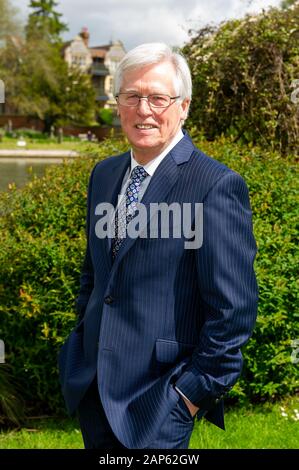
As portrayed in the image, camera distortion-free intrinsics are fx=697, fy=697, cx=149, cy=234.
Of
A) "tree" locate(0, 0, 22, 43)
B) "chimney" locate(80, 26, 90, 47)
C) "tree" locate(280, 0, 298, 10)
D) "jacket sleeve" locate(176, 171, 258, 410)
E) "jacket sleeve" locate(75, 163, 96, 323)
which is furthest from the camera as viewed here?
"chimney" locate(80, 26, 90, 47)

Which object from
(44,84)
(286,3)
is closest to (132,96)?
(286,3)

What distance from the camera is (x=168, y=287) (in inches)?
89.6

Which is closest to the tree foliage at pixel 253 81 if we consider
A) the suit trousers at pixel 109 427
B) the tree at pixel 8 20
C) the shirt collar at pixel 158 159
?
the shirt collar at pixel 158 159

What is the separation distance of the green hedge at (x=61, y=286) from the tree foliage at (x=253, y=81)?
2713 millimetres

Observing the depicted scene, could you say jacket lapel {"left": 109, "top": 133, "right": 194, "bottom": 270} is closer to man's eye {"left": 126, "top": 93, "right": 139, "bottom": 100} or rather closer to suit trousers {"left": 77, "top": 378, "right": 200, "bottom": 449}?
man's eye {"left": 126, "top": 93, "right": 139, "bottom": 100}

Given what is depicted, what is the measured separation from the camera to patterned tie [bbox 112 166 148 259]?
2.42m

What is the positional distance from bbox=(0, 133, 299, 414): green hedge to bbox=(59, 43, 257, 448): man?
1.88 metres

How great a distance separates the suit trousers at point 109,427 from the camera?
2285mm

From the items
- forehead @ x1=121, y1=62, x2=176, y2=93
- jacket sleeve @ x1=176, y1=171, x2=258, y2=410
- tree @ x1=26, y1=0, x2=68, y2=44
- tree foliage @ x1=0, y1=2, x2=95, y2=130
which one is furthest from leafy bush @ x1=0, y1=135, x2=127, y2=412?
tree @ x1=26, y1=0, x2=68, y2=44

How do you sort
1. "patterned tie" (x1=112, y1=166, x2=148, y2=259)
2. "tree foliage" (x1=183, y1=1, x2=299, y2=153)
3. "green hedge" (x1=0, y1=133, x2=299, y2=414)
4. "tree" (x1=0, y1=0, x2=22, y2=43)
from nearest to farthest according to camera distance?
"patterned tie" (x1=112, y1=166, x2=148, y2=259) → "green hedge" (x1=0, y1=133, x2=299, y2=414) → "tree foliage" (x1=183, y1=1, x2=299, y2=153) → "tree" (x1=0, y1=0, x2=22, y2=43)

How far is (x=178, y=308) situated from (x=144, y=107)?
2.20 ft

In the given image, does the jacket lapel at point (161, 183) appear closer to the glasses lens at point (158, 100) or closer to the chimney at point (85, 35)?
the glasses lens at point (158, 100)

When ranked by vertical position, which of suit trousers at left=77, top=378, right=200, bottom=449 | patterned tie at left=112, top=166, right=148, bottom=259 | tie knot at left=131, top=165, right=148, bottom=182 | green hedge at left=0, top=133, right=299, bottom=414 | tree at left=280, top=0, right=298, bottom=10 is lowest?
green hedge at left=0, top=133, right=299, bottom=414

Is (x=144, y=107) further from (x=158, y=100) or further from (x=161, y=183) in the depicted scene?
(x=161, y=183)
